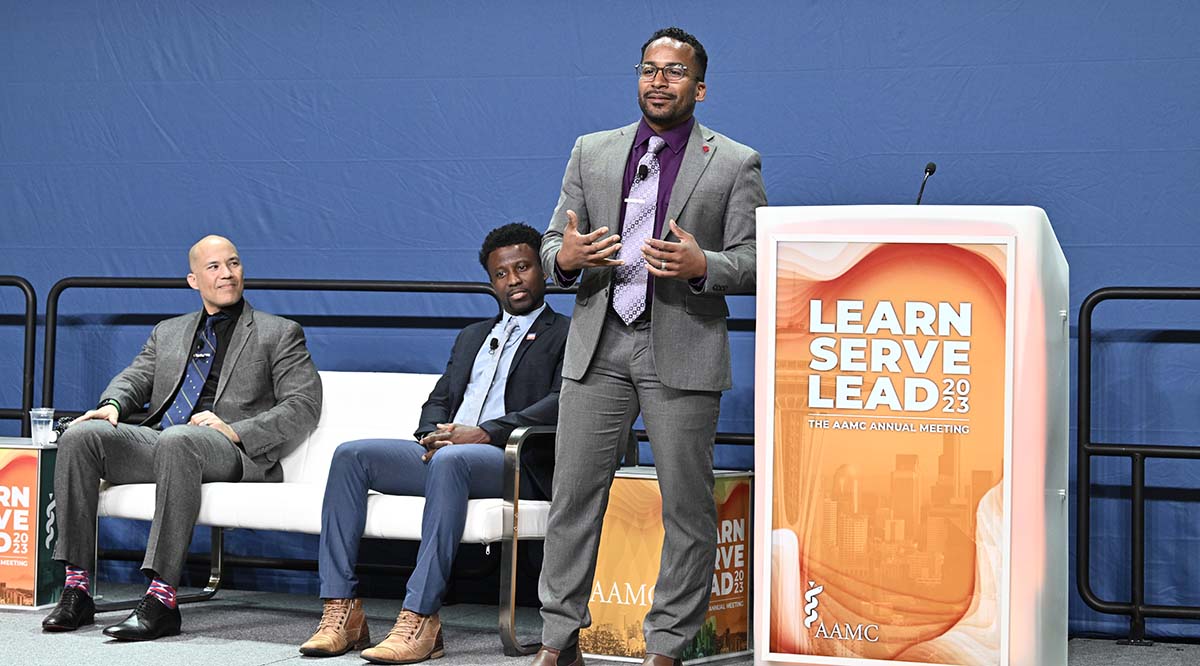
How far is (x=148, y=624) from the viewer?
3662 millimetres

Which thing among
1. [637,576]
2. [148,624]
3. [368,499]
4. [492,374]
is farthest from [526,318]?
[148,624]

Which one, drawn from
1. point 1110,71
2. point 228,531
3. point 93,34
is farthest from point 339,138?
point 1110,71

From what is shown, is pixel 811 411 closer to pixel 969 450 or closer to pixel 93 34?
pixel 969 450

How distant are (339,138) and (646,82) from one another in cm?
200

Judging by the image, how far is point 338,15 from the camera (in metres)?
4.79

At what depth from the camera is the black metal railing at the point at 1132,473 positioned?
3.88m

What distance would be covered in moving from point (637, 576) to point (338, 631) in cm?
75

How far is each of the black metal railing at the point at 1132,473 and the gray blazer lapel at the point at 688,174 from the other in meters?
1.43

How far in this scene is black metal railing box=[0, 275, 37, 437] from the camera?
4.70 m

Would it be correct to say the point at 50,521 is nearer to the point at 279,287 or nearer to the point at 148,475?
the point at 148,475

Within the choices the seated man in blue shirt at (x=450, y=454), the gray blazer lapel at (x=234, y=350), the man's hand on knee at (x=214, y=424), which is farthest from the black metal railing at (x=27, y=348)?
the seated man in blue shirt at (x=450, y=454)

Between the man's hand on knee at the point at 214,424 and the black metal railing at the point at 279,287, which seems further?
the black metal railing at the point at 279,287

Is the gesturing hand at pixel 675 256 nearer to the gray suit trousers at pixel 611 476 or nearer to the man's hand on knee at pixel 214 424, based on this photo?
the gray suit trousers at pixel 611 476

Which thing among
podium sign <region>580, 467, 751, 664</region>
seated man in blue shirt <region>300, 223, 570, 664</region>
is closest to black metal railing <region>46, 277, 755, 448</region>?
seated man in blue shirt <region>300, 223, 570, 664</region>
